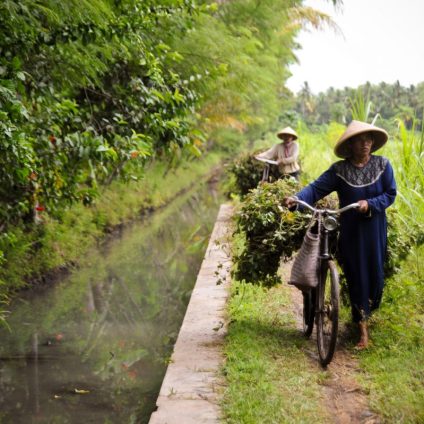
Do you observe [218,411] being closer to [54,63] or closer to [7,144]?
[7,144]

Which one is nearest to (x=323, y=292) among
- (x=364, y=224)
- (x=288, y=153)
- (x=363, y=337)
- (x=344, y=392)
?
(x=363, y=337)

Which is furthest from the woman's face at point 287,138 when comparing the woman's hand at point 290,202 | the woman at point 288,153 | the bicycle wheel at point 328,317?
the bicycle wheel at point 328,317

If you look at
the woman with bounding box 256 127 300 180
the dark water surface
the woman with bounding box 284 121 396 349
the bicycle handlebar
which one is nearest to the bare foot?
the woman with bounding box 284 121 396 349

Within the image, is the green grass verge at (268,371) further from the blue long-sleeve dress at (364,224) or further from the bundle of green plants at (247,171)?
the bundle of green plants at (247,171)

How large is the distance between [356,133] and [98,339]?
A: 405cm

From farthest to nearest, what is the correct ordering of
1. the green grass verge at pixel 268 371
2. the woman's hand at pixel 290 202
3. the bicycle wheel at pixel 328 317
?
the woman's hand at pixel 290 202 → the bicycle wheel at pixel 328 317 → the green grass verge at pixel 268 371

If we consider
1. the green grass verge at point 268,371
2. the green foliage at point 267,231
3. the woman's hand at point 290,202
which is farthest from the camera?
the green foliage at point 267,231

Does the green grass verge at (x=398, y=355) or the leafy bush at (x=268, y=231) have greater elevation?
the leafy bush at (x=268, y=231)

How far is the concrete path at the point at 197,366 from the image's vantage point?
3.93m

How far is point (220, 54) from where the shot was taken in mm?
9508

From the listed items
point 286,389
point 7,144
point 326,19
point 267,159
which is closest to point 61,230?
point 267,159

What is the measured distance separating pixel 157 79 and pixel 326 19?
13174 millimetres

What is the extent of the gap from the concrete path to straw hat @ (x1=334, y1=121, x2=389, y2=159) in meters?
1.49

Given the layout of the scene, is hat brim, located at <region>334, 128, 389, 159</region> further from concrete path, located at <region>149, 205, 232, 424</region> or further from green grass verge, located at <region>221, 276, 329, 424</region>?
green grass verge, located at <region>221, 276, 329, 424</region>
